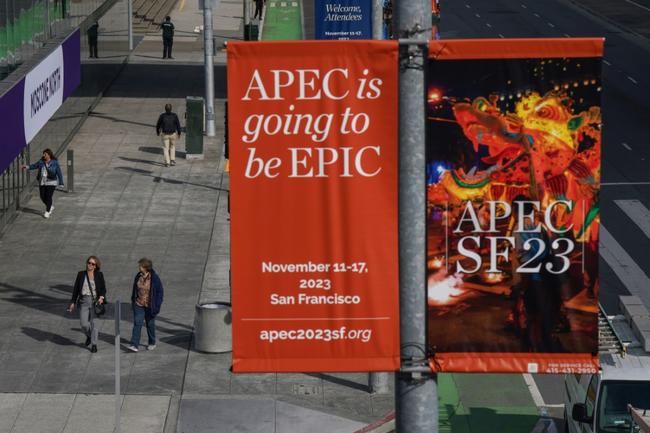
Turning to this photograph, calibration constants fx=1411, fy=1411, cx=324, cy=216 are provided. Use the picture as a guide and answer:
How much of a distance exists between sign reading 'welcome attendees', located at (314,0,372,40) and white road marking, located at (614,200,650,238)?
7243 mm

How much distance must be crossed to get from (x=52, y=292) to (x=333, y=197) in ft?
55.9

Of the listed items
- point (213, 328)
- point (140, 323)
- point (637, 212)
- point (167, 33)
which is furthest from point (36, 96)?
point (167, 33)

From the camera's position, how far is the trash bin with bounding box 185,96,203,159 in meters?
35.2

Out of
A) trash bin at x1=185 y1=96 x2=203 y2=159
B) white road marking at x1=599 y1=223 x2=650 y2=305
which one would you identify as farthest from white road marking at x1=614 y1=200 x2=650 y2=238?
trash bin at x1=185 y1=96 x2=203 y2=159

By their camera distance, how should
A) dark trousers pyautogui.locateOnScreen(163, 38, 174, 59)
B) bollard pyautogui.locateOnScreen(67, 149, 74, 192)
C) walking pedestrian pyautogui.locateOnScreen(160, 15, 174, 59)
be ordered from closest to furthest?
bollard pyautogui.locateOnScreen(67, 149, 74, 192) < walking pedestrian pyautogui.locateOnScreen(160, 15, 174, 59) < dark trousers pyautogui.locateOnScreen(163, 38, 174, 59)

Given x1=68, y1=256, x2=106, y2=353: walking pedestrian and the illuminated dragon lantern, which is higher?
the illuminated dragon lantern

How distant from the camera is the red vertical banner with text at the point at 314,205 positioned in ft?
26.0

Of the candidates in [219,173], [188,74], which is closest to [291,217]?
[219,173]

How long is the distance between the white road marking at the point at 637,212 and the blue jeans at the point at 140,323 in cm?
1265

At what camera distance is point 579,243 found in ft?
26.5

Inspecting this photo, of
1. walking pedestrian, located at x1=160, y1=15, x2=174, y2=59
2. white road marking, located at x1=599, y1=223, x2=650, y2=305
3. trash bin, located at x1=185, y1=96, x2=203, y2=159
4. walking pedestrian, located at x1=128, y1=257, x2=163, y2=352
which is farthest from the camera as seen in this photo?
walking pedestrian, located at x1=160, y1=15, x2=174, y2=59

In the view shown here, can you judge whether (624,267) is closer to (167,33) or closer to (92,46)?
(92,46)

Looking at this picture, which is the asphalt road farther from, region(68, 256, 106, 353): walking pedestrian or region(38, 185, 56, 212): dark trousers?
region(38, 185, 56, 212): dark trousers

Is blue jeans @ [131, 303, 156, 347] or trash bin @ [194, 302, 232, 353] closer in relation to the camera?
blue jeans @ [131, 303, 156, 347]
